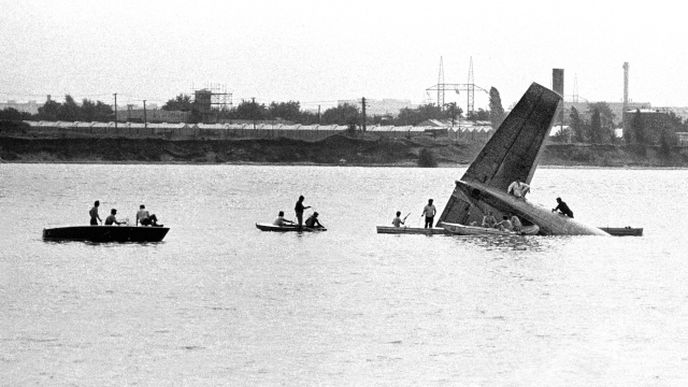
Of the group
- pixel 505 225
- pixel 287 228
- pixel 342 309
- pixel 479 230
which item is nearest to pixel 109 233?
pixel 287 228

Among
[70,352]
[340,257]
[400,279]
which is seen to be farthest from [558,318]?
[340,257]

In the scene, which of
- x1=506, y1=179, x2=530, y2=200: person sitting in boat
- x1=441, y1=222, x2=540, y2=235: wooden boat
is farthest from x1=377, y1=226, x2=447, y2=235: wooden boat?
x1=506, y1=179, x2=530, y2=200: person sitting in boat

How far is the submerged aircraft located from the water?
1.21m

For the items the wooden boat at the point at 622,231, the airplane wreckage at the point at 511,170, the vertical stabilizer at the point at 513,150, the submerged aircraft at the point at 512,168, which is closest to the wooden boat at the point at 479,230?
the airplane wreckage at the point at 511,170

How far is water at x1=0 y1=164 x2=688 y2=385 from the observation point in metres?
27.4

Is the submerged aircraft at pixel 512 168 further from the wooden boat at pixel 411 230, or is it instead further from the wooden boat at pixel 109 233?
the wooden boat at pixel 109 233

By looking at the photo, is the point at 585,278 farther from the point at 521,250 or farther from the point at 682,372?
the point at 682,372

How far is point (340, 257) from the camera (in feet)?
163

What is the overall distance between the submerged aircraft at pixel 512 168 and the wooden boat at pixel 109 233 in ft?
38.0

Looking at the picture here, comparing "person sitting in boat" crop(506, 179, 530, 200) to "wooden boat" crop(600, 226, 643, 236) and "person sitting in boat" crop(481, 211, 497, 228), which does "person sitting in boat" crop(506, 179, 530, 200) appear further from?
"wooden boat" crop(600, 226, 643, 236)

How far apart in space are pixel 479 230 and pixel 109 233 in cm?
1371

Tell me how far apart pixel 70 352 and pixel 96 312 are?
18.2 feet

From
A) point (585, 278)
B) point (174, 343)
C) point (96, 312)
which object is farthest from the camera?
point (585, 278)

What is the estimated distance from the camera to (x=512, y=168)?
177 ft
